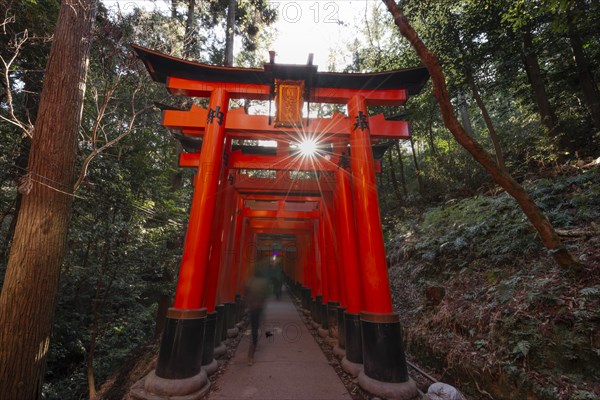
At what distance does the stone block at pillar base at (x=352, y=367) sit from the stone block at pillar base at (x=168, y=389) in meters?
2.69

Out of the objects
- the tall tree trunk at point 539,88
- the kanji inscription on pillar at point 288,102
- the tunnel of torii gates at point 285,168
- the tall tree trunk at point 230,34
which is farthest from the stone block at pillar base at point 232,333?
the tall tree trunk at point 539,88

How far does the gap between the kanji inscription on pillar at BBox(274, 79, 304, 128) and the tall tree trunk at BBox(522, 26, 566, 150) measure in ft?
27.6

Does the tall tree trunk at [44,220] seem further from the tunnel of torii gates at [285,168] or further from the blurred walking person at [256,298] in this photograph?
the blurred walking person at [256,298]

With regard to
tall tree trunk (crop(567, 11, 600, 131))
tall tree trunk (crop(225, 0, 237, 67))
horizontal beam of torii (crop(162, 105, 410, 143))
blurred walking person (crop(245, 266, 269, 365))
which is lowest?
blurred walking person (crop(245, 266, 269, 365))

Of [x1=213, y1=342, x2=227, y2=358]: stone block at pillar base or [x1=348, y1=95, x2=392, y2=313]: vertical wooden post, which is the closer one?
[x1=348, y1=95, x2=392, y2=313]: vertical wooden post

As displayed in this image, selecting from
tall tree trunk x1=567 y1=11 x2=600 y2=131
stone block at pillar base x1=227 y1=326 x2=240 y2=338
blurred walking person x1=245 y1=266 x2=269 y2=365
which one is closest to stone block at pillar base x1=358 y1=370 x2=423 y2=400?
blurred walking person x1=245 y1=266 x2=269 y2=365

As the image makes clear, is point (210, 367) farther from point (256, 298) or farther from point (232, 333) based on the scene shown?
point (232, 333)

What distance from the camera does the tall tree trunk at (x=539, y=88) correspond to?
9039 millimetres

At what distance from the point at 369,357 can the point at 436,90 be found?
15.1 feet

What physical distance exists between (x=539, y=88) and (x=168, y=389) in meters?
13.6

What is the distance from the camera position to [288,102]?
5652mm

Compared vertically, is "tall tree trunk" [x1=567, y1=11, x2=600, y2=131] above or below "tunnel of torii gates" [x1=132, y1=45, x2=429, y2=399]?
above

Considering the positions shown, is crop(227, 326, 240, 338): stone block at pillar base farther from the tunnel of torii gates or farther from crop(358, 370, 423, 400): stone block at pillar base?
crop(358, 370, 423, 400): stone block at pillar base

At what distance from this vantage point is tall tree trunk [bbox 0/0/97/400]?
3.91 meters
